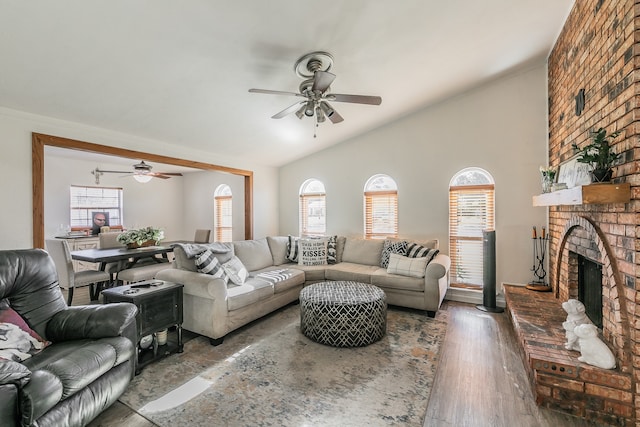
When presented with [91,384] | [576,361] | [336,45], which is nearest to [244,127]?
[336,45]

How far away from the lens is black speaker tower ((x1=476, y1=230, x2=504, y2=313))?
3949 mm

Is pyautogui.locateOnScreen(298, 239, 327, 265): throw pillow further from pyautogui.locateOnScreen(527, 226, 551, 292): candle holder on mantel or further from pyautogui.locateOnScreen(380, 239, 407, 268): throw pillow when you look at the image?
pyautogui.locateOnScreen(527, 226, 551, 292): candle holder on mantel

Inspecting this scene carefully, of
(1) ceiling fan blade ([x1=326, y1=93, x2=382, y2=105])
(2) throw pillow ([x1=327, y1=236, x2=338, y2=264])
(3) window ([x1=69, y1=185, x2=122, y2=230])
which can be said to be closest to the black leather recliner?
(1) ceiling fan blade ([x1=326, y1=93, x2=382, y2=105])

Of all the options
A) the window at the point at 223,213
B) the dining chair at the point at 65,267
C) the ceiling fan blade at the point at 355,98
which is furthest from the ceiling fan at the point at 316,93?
the window at the point at 223,213

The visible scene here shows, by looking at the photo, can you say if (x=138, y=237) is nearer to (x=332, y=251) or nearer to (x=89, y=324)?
(x=89, y=324)

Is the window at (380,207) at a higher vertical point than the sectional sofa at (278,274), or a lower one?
higher

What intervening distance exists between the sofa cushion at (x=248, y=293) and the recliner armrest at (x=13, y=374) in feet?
5.52

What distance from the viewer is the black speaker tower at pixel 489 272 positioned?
3949 millimetres

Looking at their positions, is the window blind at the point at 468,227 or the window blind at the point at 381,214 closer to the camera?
the window blind at the point at 468,227

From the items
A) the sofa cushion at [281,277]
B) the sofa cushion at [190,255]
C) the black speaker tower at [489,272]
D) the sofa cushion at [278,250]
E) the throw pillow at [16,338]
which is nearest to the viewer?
the throw pillow at [16,338]

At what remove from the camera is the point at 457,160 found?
4508mm

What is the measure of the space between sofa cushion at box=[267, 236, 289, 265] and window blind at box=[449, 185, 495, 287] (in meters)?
2.70

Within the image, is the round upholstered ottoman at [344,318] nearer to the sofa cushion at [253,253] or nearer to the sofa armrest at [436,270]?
the sofa armrest at [436,270]

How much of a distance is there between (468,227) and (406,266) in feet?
4.30
